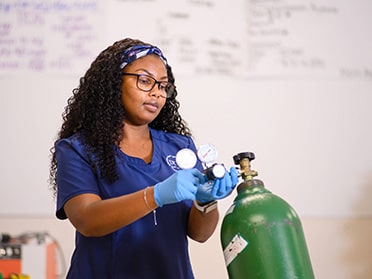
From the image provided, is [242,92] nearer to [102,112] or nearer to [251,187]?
[102,112]

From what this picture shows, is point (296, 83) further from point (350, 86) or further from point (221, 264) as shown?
point (221, 264)

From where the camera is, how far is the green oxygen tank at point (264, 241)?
1.02 m

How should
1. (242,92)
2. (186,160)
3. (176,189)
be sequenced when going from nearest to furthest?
1. (176,189)
2. (186,160)
3. (242,92)

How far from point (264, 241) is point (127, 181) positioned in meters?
0.37

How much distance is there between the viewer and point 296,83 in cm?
238

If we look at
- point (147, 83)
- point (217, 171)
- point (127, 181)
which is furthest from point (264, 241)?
point (147, 83)

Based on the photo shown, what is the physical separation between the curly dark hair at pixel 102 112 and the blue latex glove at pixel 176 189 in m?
0.19

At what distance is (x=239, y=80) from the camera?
237 cm

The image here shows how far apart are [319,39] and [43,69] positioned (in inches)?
50.9

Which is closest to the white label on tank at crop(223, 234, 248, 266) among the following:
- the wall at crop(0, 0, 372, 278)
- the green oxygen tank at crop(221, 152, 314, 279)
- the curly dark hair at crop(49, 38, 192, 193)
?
the green oxygen tank at crop(221, 152, 314, 279)

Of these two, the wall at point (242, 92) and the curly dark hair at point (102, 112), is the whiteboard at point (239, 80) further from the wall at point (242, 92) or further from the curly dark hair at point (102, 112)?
the curly dark hair at point (102, 112)

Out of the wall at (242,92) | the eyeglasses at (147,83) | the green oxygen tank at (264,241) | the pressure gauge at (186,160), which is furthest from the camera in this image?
the wall at (242,92)

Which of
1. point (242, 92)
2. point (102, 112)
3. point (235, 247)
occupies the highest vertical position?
point (242, 92)

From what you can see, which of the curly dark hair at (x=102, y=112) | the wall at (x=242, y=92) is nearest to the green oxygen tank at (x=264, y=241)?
the curly dark hair at (x=102, y=112)
